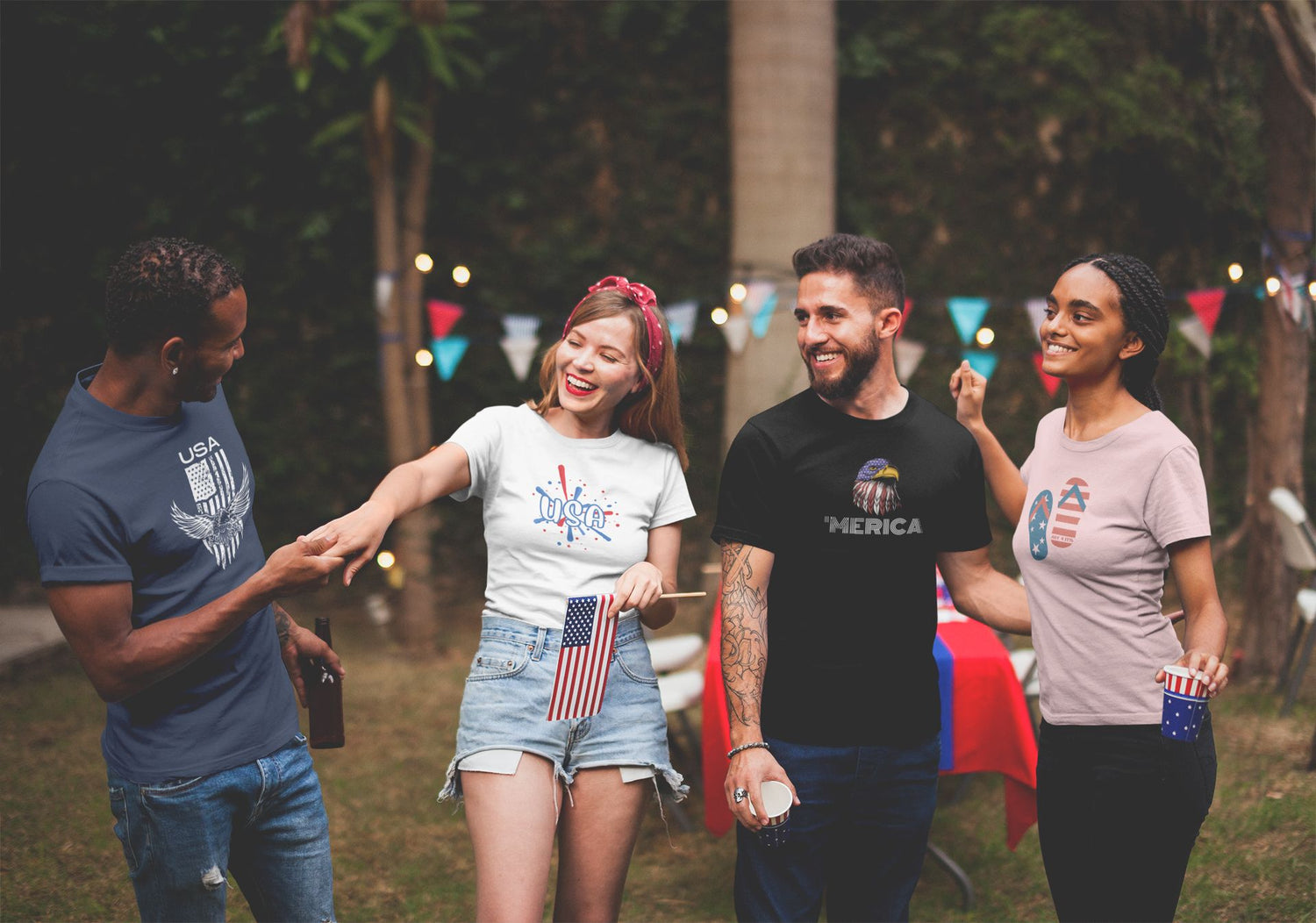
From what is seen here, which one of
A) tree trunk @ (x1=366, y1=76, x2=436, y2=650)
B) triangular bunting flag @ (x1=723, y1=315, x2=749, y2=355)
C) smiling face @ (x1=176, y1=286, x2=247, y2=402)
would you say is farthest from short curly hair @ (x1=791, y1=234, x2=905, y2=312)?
tree trunk @ (x1=366, y1=76, x2=436, y2=650)

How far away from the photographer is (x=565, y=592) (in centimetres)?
222

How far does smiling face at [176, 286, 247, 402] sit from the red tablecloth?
1.89 m

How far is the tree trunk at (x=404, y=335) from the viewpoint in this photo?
5.73 m

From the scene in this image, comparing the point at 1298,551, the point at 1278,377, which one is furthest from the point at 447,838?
the point at 1278,377

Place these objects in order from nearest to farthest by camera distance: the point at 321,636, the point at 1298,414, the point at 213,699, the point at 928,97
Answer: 1. the point at 213,699
2. the point at 321,636
3. the point at 1298,414
4. the point at 928,97

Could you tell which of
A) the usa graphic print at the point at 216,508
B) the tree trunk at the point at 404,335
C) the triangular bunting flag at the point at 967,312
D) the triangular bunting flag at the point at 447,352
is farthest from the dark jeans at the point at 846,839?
the tree trunk at the point at 404,335

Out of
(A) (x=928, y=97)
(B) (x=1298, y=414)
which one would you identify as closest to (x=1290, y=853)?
(B) (x=1298, y=414)

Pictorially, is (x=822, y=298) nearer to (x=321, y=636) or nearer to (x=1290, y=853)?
(x=321, y=636)

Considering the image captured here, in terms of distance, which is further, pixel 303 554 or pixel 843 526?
pixel 843 526

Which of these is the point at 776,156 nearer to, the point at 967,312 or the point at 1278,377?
the point at 967,312

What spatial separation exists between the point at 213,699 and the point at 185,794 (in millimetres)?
175

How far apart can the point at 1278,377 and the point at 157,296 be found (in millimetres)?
5057

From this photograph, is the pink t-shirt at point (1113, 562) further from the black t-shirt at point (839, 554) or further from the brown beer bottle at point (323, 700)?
the brown beer bottle at point (323, 700)

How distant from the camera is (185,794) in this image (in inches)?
77.1
